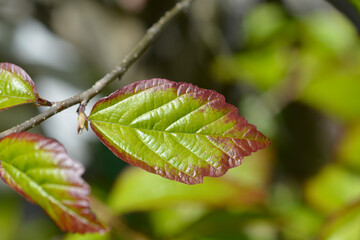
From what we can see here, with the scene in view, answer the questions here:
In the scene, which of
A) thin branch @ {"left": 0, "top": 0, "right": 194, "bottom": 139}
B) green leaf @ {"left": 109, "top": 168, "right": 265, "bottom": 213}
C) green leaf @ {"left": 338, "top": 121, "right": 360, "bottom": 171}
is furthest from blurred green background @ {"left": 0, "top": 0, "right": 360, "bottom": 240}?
thin branch @ {"left": 0, "top": 0, "right": 194, "bottom": 139}

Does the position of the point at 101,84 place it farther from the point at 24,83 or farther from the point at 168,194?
the point at 168,194

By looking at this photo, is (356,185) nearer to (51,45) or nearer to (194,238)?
(194,238)

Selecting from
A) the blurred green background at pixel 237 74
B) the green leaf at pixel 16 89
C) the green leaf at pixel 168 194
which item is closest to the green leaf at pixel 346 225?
the green leaf at pixel 168 194

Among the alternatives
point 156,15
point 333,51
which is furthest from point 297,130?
point 156,15

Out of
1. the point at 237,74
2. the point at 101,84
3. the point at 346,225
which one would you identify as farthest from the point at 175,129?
the point at 237,74

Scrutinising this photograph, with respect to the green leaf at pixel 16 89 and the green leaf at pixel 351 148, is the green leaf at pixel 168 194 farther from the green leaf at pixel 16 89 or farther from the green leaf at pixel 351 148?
the green leaf at pixel 16 89

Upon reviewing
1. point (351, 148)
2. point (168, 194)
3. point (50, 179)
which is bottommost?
point (168, 194)

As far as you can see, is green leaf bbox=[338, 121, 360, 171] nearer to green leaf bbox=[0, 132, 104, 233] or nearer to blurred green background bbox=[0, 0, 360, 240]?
blurred green background bbox=[0, 0, 360, 240]
